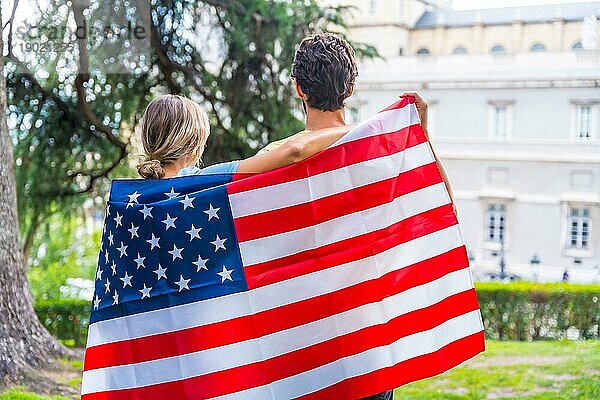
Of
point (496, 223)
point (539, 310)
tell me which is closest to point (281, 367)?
point (539, 310)

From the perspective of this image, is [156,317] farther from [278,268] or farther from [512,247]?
[512,247]

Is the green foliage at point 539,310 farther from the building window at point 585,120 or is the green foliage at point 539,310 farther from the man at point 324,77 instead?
the man at point 324,77

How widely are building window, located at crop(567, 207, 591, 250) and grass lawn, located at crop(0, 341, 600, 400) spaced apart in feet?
6.17

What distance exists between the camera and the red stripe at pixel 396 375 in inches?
76.9

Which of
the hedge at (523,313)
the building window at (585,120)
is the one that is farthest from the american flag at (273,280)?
the building window at (585,120)

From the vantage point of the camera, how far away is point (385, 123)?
2.04 meters

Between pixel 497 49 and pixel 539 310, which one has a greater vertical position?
pixel 497 49

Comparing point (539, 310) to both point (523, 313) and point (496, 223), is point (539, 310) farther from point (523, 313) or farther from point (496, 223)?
point (496, 223)

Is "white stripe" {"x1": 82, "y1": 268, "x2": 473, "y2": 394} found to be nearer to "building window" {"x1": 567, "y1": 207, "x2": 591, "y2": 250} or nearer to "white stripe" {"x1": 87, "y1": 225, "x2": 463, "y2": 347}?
"white stripe" {"x1": 87, "y1": 225, "x2": 463, "y2": 347}

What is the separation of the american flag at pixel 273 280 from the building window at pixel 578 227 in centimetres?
542

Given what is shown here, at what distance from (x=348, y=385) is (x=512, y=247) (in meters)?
6.76

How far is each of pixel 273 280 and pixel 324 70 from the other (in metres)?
0.52

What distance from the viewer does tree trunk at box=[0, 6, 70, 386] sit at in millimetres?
3459

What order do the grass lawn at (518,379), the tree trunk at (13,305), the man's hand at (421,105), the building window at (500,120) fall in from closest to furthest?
the man's hand at (421,105) → the tree trunk at (13,305) → the grass lawn at (518,379) → the building window at (500,120)
